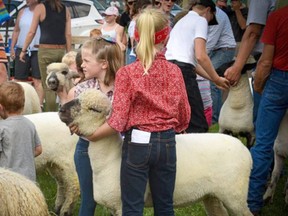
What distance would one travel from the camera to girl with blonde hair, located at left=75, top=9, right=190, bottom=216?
4.02m

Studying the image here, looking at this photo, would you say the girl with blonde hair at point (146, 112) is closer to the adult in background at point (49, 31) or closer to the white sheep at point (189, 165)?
the white sheep at point (189, 165)

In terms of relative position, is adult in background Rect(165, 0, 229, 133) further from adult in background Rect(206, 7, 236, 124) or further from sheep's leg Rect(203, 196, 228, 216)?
adult in background Rect(206, 7, 236, 124)

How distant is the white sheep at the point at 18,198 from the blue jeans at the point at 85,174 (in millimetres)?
1831

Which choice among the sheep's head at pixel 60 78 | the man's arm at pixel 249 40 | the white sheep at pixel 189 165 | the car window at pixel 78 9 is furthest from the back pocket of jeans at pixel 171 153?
the car window at pixel 78 9

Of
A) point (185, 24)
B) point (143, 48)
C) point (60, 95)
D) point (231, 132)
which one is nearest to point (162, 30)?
point (143, 48)

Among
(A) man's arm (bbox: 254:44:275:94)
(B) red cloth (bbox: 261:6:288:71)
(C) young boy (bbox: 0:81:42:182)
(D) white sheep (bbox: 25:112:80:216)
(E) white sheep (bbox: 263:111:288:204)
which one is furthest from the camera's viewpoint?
(E) white sheep (bbox: 263:111:288:204)

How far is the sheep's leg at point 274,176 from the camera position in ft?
21.3

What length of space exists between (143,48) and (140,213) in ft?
3.48

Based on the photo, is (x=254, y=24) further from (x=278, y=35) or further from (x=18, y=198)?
(x=18, y=198)

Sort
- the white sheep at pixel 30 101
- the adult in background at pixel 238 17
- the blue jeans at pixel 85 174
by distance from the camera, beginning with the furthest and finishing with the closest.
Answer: the adult in background at pixel 238 17 → the white sheep at pixel 30 101 → the blue jeans at pixel 85 174

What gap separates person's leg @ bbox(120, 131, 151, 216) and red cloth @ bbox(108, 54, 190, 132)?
0.41 ft

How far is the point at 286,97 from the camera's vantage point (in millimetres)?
5492

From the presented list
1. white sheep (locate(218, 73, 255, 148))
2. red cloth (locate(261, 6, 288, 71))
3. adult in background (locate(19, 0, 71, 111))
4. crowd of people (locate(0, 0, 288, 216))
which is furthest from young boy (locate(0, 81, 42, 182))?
adult in background (locate(19, 0, 71, 111))

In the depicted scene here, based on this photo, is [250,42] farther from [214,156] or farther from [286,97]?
[214,156]
